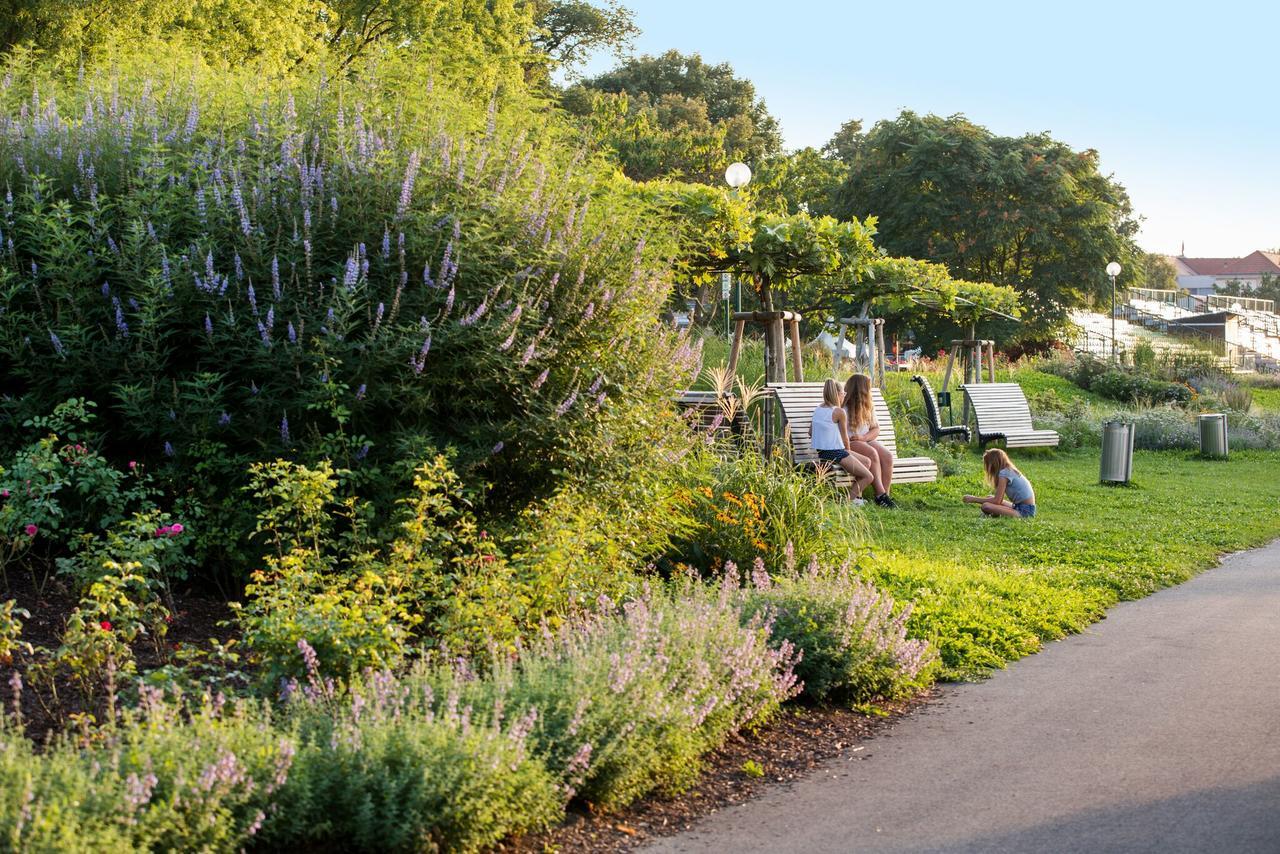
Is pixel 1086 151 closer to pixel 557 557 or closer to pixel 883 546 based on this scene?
pixel 883 546

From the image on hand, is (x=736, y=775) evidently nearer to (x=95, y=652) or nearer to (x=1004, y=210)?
(x=95, y=652)

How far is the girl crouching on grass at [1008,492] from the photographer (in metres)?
12.7

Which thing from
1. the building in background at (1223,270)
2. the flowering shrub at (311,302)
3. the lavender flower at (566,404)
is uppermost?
the building in background at (1223,270)

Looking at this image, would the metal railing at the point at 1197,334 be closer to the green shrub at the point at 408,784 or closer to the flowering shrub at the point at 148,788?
the green shrub at the point at 408,784

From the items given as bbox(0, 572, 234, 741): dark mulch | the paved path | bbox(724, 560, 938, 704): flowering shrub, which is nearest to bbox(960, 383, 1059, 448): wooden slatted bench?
the paved path

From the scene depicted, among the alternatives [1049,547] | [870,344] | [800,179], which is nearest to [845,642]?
[1049,547]

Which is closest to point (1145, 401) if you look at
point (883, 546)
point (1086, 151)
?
point (1086, 151)

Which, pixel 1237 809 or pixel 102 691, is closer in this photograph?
pixel 1237 809

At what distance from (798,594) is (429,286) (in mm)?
2326

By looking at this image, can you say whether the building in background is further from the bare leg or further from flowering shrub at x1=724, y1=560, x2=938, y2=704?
flowering shrub at x1=724, y1=560, x2=938, y2=704


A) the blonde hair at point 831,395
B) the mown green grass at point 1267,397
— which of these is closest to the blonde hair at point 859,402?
the blonde hair at point 831,395

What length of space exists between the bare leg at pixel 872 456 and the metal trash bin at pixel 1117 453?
425 centimetres

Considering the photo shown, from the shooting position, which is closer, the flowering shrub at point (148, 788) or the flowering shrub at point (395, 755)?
the flowering shrub at point (148, 788)

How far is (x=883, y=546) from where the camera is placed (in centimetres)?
1042
